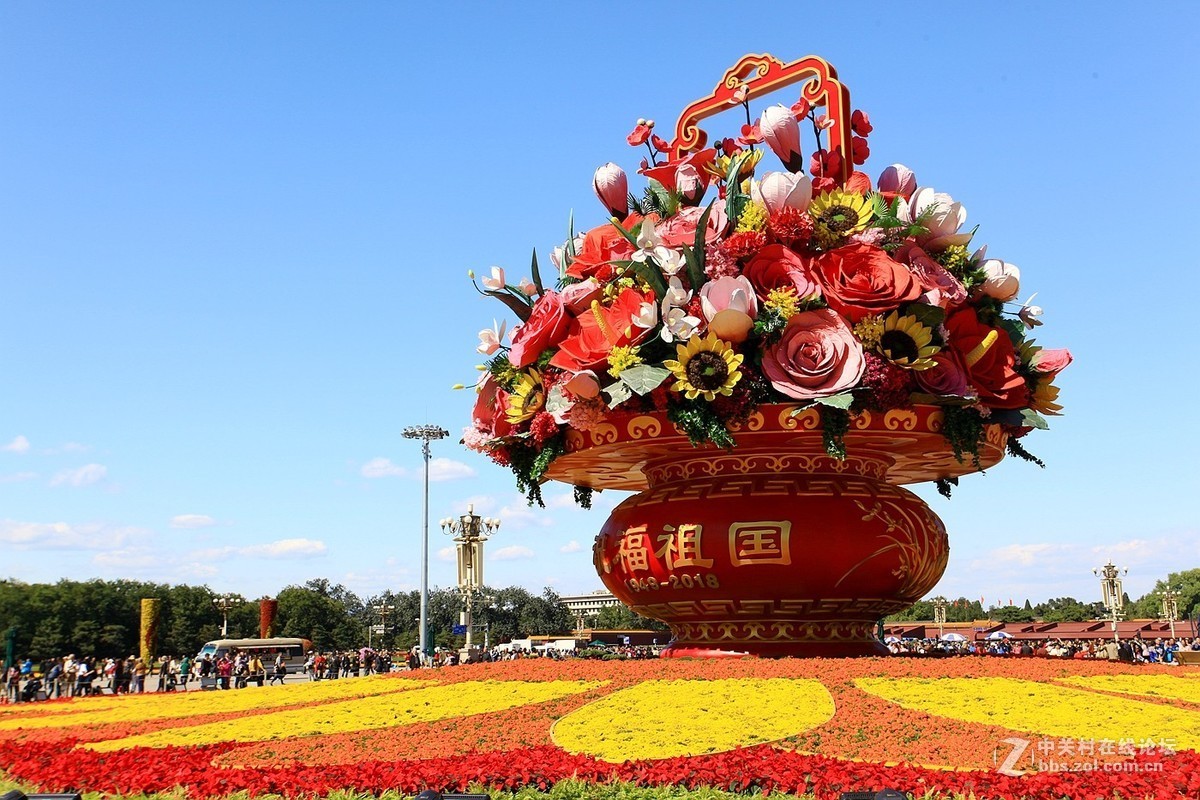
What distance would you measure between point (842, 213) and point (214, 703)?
326 inches

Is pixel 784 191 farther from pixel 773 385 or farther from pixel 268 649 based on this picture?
pixel 268 649

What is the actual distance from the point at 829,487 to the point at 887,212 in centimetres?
260

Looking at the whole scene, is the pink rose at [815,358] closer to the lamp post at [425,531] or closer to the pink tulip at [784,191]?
the pink tulip at [784,191]

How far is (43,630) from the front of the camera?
68125mm

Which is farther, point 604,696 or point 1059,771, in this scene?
point 604,696

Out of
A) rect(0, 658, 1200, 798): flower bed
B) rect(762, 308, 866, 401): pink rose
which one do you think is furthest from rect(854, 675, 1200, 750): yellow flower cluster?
rect(762, 308, 866, 401): pink rose

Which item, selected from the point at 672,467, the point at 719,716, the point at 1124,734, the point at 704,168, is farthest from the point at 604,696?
the point at 704,168

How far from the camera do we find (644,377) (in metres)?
8.36

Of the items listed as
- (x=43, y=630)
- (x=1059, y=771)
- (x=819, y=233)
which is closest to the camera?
(x=1059, y=771)

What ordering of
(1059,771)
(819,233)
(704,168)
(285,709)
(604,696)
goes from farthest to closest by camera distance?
(704,168), (285,709), (819,233), (604,696), (1059,771)

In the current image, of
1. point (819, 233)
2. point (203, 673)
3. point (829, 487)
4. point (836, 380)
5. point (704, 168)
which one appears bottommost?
point (203, 673)

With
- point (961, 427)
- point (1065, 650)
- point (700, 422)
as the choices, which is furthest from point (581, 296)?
point (1065, 650)

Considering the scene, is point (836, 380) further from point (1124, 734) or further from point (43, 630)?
point (43, 630)

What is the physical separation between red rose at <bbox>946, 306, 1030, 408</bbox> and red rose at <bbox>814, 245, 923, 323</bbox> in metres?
0.76
